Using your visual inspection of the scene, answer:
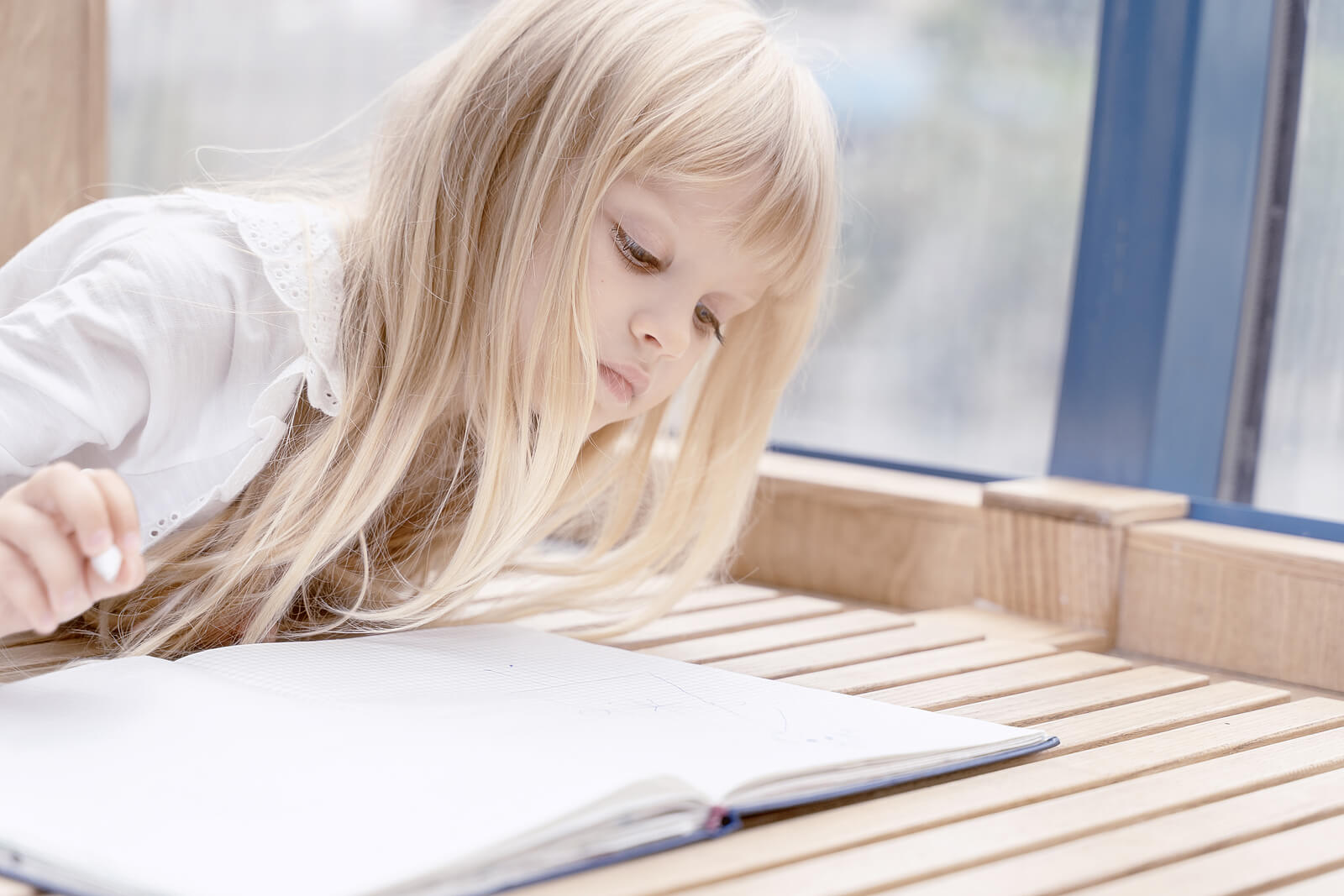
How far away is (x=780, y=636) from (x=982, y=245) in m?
0.57

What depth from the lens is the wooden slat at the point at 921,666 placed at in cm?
84

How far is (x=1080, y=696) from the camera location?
83cm

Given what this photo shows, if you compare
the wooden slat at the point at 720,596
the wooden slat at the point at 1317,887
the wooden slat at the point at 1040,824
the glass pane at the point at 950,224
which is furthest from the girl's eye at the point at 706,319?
the wooden slat at the point at 1317,887

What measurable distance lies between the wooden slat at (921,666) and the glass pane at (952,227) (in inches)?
14.3

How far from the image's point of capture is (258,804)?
51 centimetres

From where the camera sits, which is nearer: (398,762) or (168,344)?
(398,762)

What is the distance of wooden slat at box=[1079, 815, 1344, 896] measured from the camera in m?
0.53

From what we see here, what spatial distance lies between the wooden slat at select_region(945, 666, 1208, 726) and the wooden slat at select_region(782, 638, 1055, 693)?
0.19 ft

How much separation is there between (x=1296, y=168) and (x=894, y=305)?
17.2 inches

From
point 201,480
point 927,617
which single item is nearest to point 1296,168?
point 927,617

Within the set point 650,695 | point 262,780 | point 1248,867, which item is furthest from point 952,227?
point 262,780

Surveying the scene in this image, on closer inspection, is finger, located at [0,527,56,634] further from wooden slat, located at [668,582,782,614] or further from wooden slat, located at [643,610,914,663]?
wooden slat, located at [668,582,782,614]

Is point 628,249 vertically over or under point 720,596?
over

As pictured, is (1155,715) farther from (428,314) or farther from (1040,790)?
(428,314)
